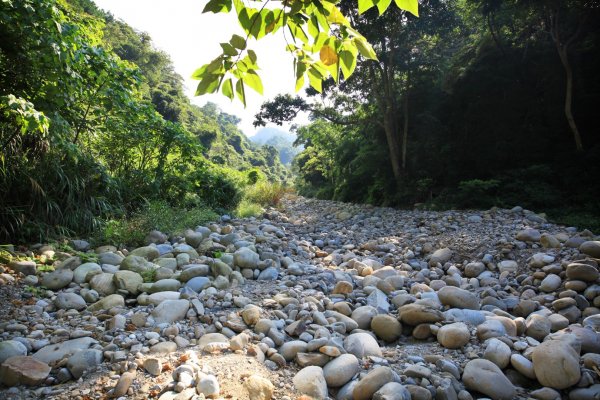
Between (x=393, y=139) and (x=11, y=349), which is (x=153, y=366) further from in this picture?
(x=393, y=139)

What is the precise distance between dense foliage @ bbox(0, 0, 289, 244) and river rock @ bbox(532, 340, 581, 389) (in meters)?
3.53

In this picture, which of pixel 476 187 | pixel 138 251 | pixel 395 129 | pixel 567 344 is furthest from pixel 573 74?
pixel 138 251

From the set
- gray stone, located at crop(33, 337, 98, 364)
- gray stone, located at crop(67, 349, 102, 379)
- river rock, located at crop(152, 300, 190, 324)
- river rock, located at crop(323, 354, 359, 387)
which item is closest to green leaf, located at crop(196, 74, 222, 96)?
river rock, located at crop(323, 354, 359, 387)

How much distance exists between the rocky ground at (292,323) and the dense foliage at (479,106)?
9.86 ft

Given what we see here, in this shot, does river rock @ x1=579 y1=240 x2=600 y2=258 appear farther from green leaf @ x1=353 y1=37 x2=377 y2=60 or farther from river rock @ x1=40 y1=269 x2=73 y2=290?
river rock @ x1=40 y1=269 x2=73 y2=290

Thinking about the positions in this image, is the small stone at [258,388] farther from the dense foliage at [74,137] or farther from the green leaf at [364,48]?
the dense foliage at [74,137]

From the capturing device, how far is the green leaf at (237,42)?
739 millimetres

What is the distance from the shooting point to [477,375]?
1.84 metres

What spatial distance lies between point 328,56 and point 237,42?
211mm

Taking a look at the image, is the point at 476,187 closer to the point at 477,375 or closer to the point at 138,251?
the point at 477,375

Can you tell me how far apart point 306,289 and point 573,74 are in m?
8.25

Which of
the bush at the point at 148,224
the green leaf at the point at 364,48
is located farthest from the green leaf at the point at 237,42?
the bush at the point at 148,224

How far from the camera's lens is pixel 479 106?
8578mm

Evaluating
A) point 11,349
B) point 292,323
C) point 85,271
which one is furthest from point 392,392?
point 85,271
